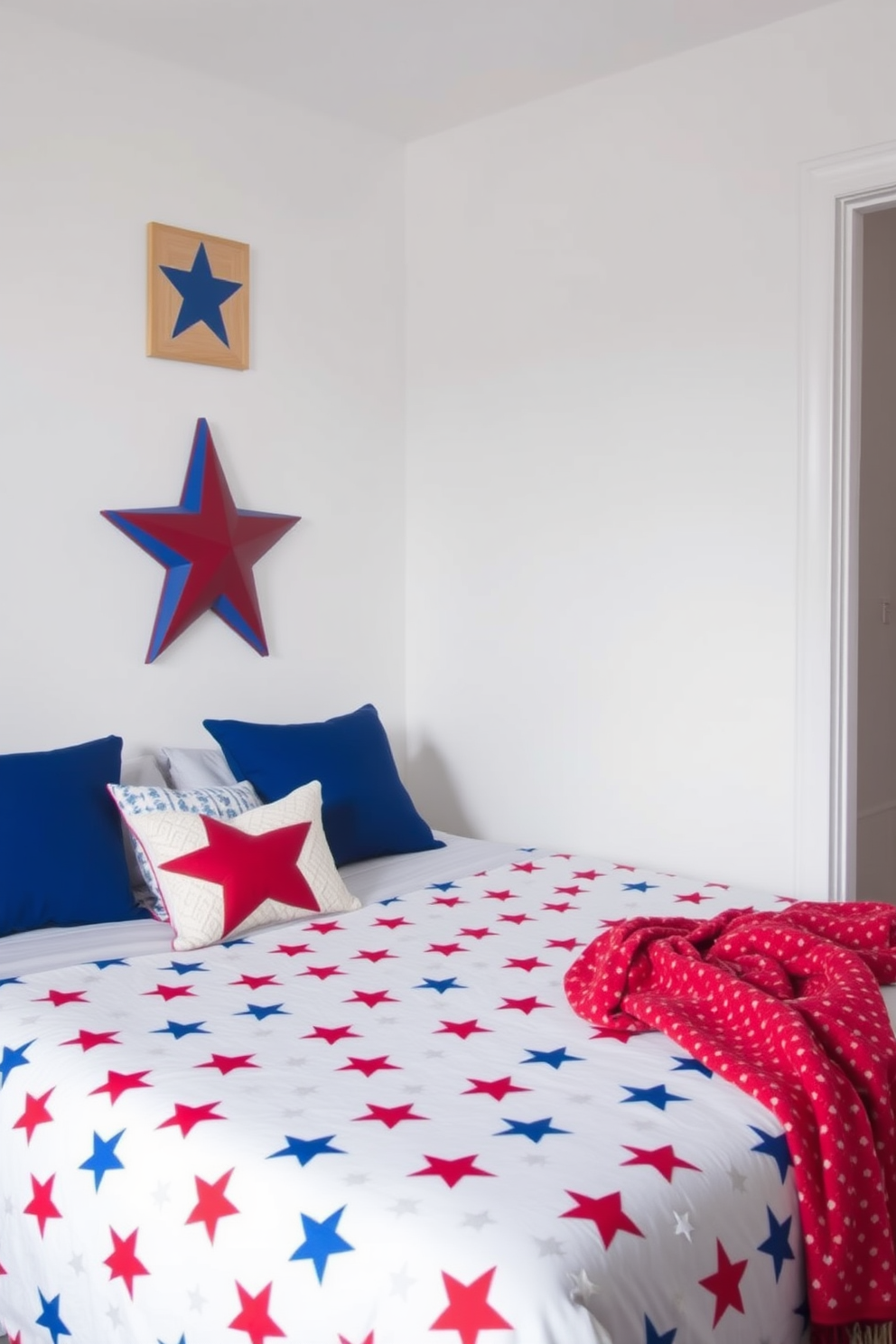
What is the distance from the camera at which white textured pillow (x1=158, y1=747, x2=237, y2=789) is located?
3.01 metres

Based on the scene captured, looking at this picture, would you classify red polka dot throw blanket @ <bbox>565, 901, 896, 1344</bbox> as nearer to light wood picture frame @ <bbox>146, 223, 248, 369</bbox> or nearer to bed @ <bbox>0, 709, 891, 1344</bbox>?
bed @ <bbox>0, 709, 891, 1344</bbox>

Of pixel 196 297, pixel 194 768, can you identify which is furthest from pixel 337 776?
pixel 196 297

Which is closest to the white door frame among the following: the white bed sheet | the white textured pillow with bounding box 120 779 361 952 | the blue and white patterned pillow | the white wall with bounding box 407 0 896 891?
the white wall with bounding box 407 0 896 891

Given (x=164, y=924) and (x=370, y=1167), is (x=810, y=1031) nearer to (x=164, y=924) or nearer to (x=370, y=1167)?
(x=370, y=1167)

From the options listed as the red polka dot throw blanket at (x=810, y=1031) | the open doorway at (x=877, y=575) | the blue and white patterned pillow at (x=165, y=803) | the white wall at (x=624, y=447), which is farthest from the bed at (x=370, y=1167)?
the open doorway at (x=877, y=575)

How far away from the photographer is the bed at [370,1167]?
1.34 meters

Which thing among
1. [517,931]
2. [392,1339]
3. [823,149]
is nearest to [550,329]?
[823,149]

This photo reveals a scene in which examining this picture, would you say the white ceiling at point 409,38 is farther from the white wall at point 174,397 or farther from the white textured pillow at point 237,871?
the white textured pillow at point 237,871

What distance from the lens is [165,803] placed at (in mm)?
2670

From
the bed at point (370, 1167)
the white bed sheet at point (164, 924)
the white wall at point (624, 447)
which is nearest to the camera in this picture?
the bed at point (370, 1167)

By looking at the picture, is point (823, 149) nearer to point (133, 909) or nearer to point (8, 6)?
point (8, 6)

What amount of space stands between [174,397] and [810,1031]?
2.32 meters

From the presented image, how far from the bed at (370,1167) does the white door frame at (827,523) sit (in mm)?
990

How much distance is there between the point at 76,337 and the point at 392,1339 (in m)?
2.47
